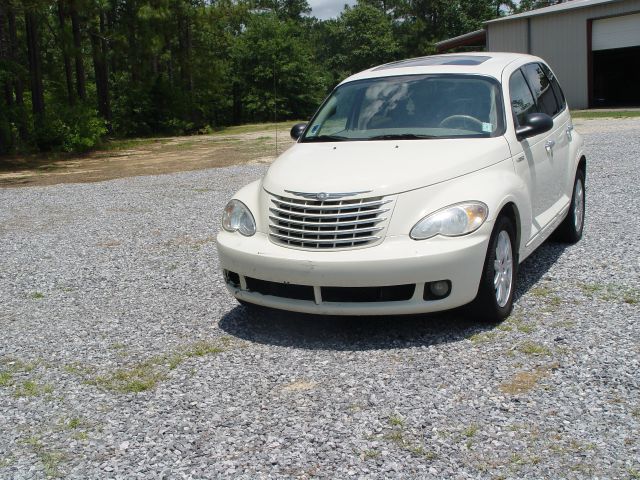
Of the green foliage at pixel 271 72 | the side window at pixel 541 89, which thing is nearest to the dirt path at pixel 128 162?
the side window at pixel 541 89

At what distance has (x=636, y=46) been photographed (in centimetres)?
3044

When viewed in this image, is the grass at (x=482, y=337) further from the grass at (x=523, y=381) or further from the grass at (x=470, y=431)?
the grass at (x=470, y=431)

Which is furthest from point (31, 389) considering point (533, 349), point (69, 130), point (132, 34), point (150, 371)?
point (132, 34)

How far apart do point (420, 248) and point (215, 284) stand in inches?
103

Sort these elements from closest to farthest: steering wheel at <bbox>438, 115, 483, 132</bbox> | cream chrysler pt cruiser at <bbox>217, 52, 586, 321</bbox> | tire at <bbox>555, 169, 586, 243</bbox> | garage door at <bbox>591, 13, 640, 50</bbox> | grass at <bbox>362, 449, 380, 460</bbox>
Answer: grass at <bbox>362, 449, 380, 460</bbox>
cream chrysler pt cruiser at <bbox>217, 52, 586, 321</bbox>
steering wheel at <bbox>438, 115, 483, 132</bbox>
tire at <bbox>555, 169, 586, 243</bbox>
garage door at <bbox>591, 13, 640, 50</bbox>

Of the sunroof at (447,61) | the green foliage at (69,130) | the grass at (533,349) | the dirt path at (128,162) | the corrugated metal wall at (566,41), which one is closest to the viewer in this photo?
the grass at (533,349)

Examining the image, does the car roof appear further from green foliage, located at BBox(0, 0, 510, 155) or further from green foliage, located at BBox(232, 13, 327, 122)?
green foliage, located at BBox(232, 13, 327, 122)

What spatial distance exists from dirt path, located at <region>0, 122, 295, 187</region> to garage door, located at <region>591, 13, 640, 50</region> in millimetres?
14998

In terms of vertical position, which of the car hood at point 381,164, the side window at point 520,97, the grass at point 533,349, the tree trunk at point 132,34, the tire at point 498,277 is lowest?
the grass at point 533,349

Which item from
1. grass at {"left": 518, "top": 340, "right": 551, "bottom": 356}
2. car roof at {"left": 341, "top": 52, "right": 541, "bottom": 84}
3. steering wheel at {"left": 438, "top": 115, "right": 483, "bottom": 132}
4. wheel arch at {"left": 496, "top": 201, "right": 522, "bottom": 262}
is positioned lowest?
grass at {"left": 518, "top": 340, "right": 551, "bottom": 356}

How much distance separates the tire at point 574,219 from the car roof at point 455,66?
1383 mm

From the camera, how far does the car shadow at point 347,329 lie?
4824 millimetres

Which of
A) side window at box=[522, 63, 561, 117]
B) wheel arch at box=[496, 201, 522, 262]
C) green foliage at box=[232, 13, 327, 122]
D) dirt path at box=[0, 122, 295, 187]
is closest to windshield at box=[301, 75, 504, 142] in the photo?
wheel arch at box=[496, 201, 522, 262]

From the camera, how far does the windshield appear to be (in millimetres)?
5574
